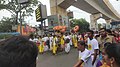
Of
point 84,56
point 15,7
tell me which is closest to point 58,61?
point 84,56

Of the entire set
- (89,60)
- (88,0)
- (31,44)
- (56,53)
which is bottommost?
(56,53)

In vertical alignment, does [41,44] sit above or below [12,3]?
below

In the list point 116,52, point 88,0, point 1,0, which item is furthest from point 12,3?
point 116,52

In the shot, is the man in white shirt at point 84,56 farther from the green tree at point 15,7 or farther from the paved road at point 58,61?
the green tree at point 15,7

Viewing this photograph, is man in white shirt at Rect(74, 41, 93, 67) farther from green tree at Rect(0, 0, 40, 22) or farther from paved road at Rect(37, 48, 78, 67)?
green tree at Rect(0, 0, 40, 22)

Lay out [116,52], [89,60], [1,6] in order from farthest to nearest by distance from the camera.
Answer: [1,6]
[89,60]
[116,52]

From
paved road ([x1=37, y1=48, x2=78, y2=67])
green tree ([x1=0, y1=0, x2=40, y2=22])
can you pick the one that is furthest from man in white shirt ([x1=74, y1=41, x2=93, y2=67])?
green tree ([x1=0, y1=0, x2=40, y2=22])

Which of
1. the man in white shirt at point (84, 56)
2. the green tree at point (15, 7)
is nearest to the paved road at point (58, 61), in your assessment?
Result: the man in white shirt at point (84, 56)

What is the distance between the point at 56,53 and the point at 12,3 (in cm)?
3211

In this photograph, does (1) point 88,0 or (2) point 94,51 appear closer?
(2) point 94,51

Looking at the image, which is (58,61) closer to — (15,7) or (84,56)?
(84,56)

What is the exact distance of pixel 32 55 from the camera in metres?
1.64

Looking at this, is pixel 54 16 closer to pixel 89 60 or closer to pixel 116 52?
pixel 89 60

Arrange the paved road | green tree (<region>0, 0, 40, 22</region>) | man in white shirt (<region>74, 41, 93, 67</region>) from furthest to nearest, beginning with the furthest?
green tree (<region>0, 0, 40, 22</region>)
the paved road
man in white shirt (<region>74, 41, 93, 67</region>)
